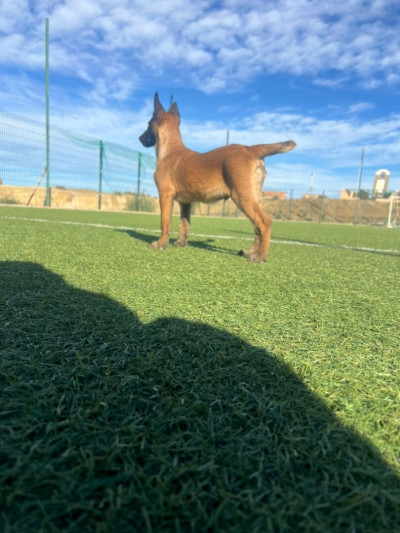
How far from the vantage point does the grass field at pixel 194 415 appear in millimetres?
586

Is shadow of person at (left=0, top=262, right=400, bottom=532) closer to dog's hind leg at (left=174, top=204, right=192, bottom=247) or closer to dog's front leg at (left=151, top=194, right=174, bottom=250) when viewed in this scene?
dog's front leg at (left=151, top=194, right=174, bottom=250)

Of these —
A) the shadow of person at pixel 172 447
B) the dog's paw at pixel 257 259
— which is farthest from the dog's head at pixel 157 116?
the shadow of person at pixel 172 447

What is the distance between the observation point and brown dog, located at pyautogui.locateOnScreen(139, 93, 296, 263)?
348cm

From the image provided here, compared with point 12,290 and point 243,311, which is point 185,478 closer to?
point 243,311

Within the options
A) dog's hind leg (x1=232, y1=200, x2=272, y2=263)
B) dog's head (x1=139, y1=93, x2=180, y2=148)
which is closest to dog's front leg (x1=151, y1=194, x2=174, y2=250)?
dog's hind leg (x1=232, y1=200, x2=272, y2=263)

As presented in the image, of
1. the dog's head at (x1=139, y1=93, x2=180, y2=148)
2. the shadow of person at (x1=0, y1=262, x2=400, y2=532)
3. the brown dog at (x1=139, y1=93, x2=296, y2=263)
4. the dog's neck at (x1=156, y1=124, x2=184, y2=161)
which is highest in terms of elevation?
the dog's head at (x1=139, y1=93, x2=180, y2=148)

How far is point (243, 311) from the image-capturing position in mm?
1761

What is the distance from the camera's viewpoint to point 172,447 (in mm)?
729

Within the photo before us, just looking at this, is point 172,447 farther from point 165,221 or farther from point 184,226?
point 184,226

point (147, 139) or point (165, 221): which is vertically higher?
point (147, 139)

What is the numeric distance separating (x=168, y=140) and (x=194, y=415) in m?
4.28

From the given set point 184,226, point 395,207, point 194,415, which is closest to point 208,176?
point 184,226

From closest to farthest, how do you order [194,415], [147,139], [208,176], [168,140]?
[194,415], [208,176], [168,140], [147,139]

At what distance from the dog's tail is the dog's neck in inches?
53.0
